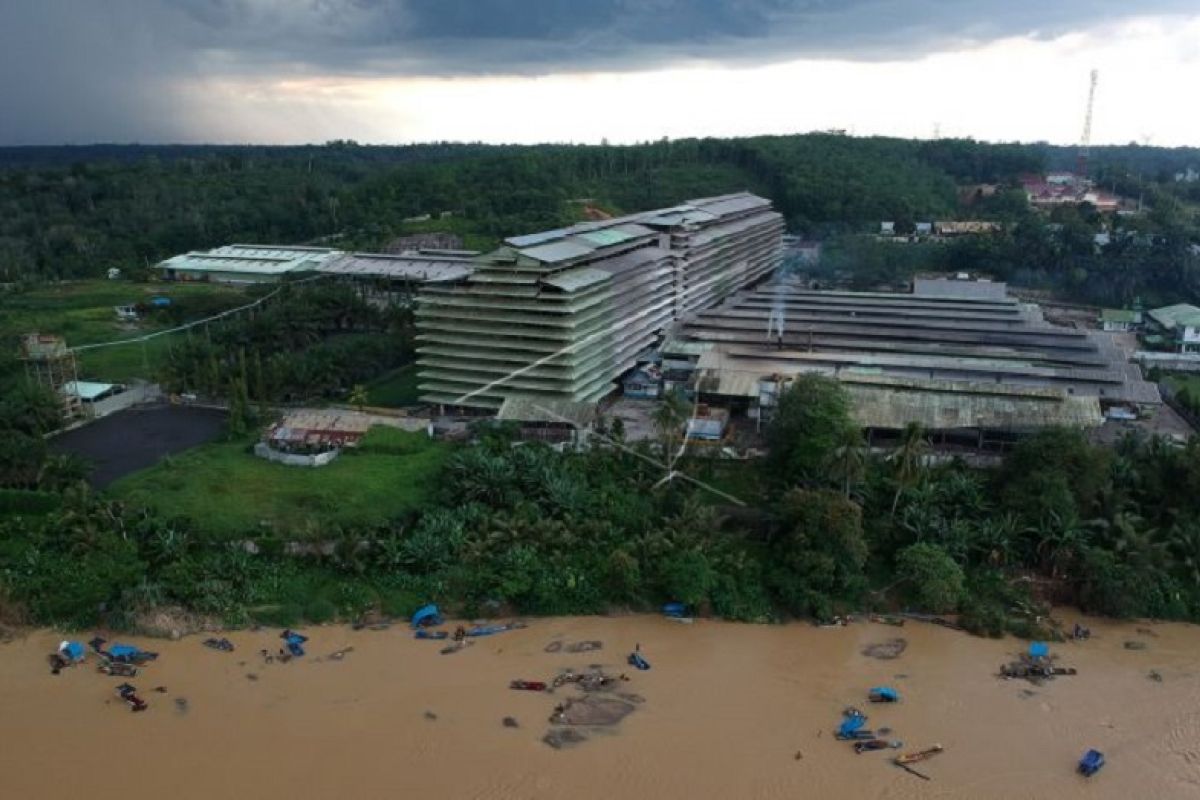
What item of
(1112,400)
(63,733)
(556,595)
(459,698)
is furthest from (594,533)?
(1112,400)

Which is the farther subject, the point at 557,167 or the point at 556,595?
the point at 557,167

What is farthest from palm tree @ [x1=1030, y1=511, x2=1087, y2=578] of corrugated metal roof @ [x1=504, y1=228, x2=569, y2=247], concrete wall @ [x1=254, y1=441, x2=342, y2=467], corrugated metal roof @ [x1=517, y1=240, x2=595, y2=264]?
concrete wall @ [x1=254, y1=441, x2=342, y2=467]

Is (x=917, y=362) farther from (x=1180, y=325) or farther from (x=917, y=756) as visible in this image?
(x=917, y=756)

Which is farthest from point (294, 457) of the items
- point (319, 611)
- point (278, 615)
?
point (319, 611)

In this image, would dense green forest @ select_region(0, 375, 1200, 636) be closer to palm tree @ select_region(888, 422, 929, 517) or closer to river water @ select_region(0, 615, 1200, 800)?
palm tree @ select_region(888, 422, 929, 517)

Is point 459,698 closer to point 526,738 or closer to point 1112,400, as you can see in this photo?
point 526,738

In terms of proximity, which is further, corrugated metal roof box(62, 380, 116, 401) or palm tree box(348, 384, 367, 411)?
corrugated metal roof box(62, 380, 116, 401)
